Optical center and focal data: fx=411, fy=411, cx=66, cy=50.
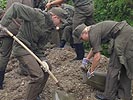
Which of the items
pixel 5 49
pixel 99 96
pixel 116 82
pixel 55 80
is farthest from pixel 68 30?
pixel 55 80

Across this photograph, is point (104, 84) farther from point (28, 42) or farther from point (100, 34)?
point (28, 42)

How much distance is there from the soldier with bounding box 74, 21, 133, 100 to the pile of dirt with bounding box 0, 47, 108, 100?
62 centimetres

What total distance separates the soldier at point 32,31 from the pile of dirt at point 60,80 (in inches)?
33.1

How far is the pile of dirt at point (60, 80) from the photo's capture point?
332 inches

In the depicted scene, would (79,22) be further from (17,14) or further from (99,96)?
(17,14)

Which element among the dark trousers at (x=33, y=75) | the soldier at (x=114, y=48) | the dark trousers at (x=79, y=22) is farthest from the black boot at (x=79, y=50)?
the dark trousers at (x=33, y=75)

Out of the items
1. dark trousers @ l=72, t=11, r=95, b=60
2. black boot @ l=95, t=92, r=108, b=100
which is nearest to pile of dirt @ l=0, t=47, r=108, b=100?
black boot @ l=95, t=92, r=108, b=100

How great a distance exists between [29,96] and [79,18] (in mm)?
2496

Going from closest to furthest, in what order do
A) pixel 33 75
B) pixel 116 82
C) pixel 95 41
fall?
1. pixel 33 75
2. pixel 95 41
3. pixel 116 82

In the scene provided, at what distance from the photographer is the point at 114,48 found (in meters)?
7.91

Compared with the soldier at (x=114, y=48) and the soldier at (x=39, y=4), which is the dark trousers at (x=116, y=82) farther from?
the soldier at (x=39, y=4)

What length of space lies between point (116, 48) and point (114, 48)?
0.07 metres

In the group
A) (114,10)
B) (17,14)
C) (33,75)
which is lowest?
(33,75)

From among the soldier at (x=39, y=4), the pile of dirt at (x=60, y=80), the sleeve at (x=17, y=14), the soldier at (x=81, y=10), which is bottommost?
the pile of dirt at (x=60, y=80)
